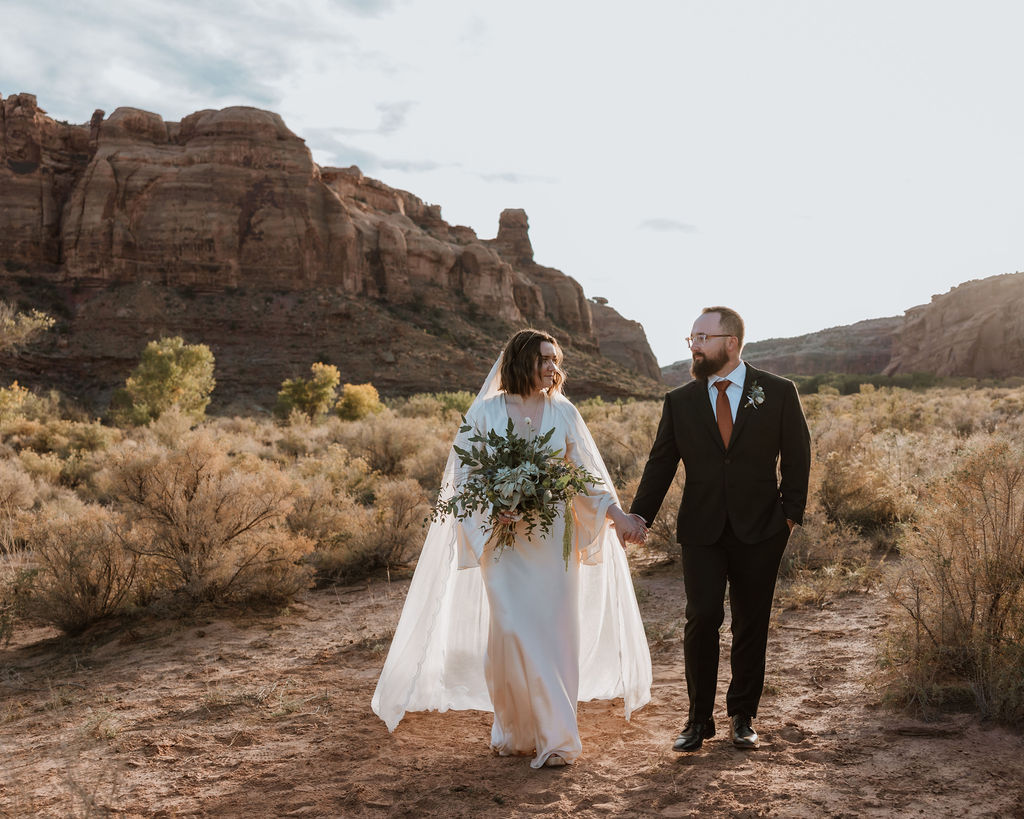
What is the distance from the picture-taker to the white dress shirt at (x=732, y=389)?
13.1ft

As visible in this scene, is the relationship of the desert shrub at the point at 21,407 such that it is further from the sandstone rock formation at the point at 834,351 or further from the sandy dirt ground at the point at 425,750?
the sandstone rock formation at the point at 834,351

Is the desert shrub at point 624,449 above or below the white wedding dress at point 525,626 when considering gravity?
above

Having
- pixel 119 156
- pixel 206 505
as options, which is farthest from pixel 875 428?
pixel 119 156

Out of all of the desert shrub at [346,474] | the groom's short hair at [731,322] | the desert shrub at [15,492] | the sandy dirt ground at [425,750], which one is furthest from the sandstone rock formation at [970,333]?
the groom's short hair at [731,322]

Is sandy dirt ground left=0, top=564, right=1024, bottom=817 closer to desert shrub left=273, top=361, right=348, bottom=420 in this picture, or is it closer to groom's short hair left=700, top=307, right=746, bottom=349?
groom's short hair left=700, top=307, right=746, bottom=349

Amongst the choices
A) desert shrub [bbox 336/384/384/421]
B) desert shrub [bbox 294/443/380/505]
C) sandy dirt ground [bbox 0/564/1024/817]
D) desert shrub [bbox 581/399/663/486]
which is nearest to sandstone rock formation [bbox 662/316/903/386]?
desert shrub [bbox 336/384/384/421]

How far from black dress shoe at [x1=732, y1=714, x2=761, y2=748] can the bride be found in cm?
67

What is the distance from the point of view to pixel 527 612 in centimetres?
397

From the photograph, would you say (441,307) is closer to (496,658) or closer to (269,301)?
(269,301)

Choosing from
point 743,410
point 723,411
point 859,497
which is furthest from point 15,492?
point 859,497

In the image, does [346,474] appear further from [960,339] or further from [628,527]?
[960,339]

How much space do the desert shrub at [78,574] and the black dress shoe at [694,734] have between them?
5275mm

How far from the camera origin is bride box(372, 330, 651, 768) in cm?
394

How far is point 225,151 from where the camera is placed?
6259cm
